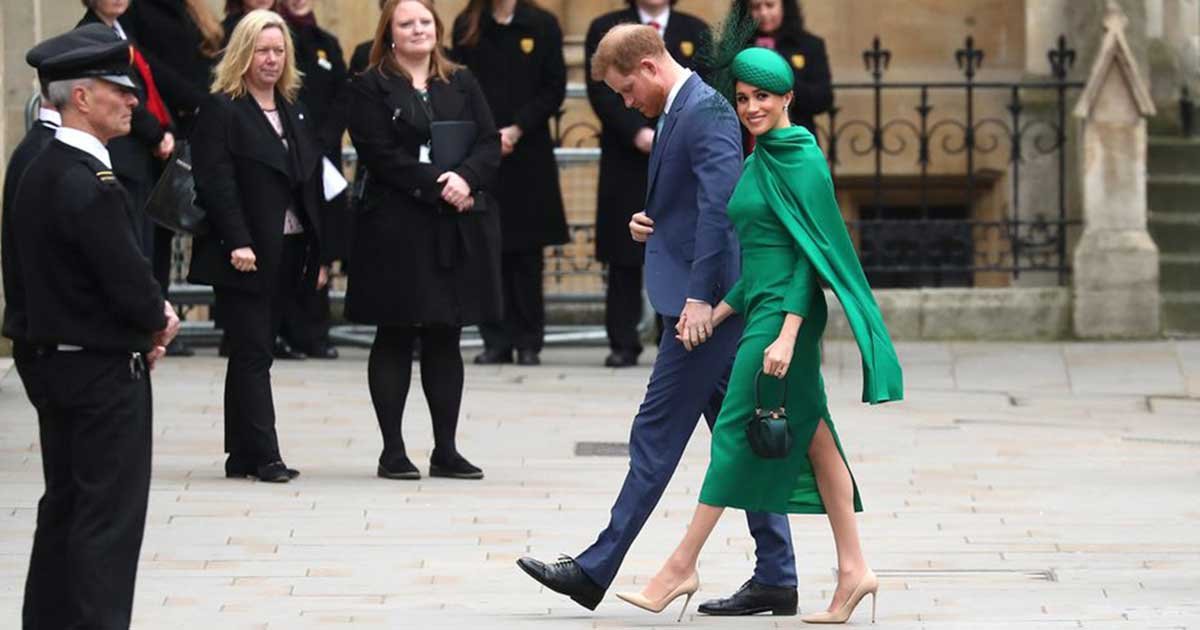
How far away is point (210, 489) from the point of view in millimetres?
10117

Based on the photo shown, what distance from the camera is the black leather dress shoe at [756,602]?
7.85m

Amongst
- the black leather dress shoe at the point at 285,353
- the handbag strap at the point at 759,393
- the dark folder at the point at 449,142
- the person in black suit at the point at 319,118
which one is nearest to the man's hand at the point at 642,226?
the handbag strap at the point at 759,393

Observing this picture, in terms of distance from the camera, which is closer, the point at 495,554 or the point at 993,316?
the point at 495,554

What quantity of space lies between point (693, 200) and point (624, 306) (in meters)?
6.03

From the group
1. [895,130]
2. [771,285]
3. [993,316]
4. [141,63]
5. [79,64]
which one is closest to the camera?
[79,64]

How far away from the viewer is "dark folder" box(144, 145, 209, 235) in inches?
393

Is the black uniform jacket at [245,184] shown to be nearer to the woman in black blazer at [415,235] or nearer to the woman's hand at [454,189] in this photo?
the woman in black blazer at [415,235]

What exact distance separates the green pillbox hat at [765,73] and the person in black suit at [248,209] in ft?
10.5

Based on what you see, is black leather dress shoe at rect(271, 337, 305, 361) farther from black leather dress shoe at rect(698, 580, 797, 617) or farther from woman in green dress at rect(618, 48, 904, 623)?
woman in green dress at rect(618, 48, 904, 623)

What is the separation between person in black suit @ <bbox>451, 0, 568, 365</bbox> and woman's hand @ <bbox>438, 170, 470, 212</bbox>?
3.50m

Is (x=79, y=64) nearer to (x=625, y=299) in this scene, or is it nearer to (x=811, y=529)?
(x=811, y=529)

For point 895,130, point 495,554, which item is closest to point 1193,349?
point 895,130

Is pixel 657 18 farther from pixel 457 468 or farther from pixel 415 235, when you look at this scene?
pixel 457 468

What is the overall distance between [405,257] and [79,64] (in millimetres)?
3604
